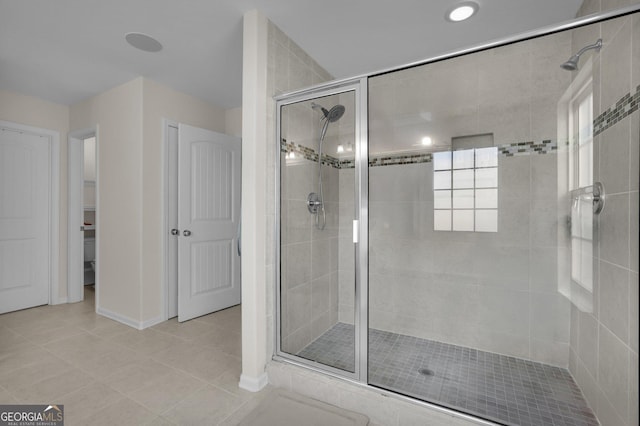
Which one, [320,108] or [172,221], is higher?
[320,108]

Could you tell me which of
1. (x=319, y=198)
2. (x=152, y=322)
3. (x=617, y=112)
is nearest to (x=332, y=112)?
(x=319, y=198)

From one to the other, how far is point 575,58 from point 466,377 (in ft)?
5.90

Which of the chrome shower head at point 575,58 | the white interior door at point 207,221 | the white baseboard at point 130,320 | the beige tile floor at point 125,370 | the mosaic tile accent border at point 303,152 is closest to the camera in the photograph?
the chrome shower head at point 575,58

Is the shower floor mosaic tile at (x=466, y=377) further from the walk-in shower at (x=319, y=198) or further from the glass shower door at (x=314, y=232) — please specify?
the walk-in shower at (x=319, y=198)

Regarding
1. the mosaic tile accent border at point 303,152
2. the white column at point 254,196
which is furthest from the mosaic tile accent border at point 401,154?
the white column at point 254,196

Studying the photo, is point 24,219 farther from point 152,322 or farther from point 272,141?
point 272,141

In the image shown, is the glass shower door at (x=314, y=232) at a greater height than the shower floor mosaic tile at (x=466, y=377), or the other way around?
the glass shower door at (x=314, y=232)

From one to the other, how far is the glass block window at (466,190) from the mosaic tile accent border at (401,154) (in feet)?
0.26

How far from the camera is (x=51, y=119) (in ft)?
11.8

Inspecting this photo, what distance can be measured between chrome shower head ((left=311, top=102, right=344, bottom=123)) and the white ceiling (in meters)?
0.51

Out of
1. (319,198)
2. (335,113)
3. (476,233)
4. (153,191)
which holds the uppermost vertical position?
(335,113)

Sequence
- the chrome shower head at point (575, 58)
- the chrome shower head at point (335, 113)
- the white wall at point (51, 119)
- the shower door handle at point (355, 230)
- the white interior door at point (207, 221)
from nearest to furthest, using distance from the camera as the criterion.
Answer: the chrome shower head at point (575, 58)
the shower door handle at point (355, 230)
the chrome shower head at point (335, 113)
the white interior door at point (207, 221)
the white wall at point (51, 119)

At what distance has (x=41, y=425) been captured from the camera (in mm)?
1660

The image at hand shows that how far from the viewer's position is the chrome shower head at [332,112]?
1.97 meters
